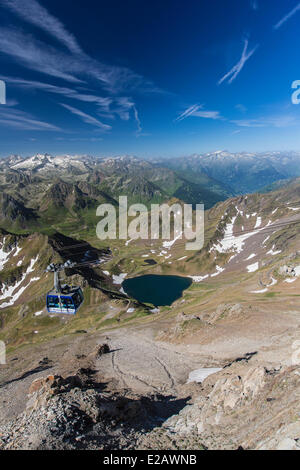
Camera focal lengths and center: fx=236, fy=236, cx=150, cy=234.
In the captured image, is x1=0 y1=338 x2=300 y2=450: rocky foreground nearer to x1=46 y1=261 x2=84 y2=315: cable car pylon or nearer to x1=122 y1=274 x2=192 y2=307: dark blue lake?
x1=46 y1=261 x2=84 y2=315: cable car pylon

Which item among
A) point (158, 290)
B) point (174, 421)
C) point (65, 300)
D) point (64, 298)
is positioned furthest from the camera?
point (158, 290)

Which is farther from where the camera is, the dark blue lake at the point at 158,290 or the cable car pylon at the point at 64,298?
the dark blue lake at the point at 158,290

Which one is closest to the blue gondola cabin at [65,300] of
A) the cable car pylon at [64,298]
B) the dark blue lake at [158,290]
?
the cable car pylon at [64,298]

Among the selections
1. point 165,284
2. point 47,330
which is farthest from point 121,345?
point 165,284

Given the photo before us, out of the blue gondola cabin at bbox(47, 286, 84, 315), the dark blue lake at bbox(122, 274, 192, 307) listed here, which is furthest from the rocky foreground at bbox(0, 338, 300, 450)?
the dark blue lake at bbox(122, 274, 192, 307)

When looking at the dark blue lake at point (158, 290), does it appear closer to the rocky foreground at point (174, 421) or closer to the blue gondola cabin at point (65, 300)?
the blue gondola cabin at point (65, 300)

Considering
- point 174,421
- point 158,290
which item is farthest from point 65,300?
point 158,290

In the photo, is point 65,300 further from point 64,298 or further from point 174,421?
point 174,421
